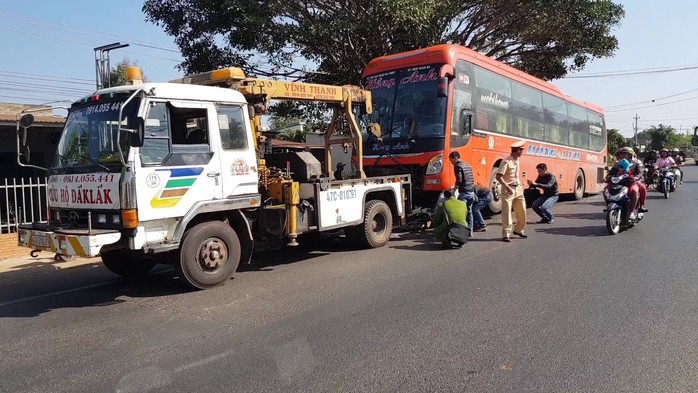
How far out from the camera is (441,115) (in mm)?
10203

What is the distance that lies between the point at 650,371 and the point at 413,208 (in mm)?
7072

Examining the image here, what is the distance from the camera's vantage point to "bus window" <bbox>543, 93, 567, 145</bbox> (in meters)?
14.8

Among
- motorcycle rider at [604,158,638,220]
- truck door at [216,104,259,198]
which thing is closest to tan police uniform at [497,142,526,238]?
motorcycle rider at [604,158,638,220]

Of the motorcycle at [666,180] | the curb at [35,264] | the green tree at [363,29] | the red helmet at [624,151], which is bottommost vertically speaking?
the curb at [35,264]

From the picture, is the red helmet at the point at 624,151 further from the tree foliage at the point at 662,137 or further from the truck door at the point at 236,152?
the tree foliage at the point at 662,137

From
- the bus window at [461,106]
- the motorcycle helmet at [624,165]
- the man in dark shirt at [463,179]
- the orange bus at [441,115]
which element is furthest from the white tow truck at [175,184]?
the motorcycle helmet at [624,165]

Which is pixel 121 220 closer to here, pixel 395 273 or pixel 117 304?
pixel 117 304

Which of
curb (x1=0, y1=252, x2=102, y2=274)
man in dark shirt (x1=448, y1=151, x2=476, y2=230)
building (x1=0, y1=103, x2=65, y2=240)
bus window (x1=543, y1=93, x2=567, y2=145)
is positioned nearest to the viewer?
curb (x1=0, y1=252, x2=102, y2=274)

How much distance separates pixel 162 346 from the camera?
14.8 ft

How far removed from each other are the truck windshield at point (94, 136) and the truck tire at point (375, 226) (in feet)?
13.9

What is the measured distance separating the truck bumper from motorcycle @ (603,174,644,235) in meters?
8.49

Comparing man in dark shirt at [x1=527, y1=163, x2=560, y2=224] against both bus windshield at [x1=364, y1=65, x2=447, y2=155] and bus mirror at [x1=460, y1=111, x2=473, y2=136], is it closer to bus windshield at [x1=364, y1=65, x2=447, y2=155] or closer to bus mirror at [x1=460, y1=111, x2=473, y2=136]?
bus mirror at [x1=460, y1=111, x2=473, y2=136]

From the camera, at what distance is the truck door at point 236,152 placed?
258 inches

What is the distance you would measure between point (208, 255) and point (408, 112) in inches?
230
